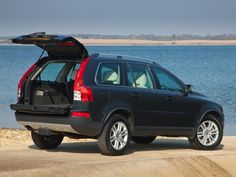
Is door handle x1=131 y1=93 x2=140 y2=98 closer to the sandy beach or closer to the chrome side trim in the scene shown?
the sandy beach

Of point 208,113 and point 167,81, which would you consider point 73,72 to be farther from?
point 208,113

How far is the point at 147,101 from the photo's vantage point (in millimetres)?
12594

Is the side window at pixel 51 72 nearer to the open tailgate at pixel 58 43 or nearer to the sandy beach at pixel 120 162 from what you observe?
the open tailgate at pixel 58 43

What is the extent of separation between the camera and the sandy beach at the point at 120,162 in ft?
34.7

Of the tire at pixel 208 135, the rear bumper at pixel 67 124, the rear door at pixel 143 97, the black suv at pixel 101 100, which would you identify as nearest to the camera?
the rear bumper at pixel 67 124

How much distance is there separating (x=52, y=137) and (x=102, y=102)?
5.80 ft

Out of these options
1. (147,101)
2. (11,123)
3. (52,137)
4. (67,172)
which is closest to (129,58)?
(147,101)

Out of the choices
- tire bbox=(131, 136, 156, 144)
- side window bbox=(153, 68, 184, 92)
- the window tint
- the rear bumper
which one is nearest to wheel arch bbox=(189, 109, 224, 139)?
side window bbox=(153, 68, 184, 92)

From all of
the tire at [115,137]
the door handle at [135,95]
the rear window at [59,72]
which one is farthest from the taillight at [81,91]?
the door handle at [135,95]

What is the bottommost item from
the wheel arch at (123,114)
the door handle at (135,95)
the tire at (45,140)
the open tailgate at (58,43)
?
the tire at (45,140)

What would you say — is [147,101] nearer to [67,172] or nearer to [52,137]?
[52,137]

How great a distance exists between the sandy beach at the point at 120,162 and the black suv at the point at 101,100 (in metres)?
0.34

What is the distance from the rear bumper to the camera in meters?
11.6

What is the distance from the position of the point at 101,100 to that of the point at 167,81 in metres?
1.92
